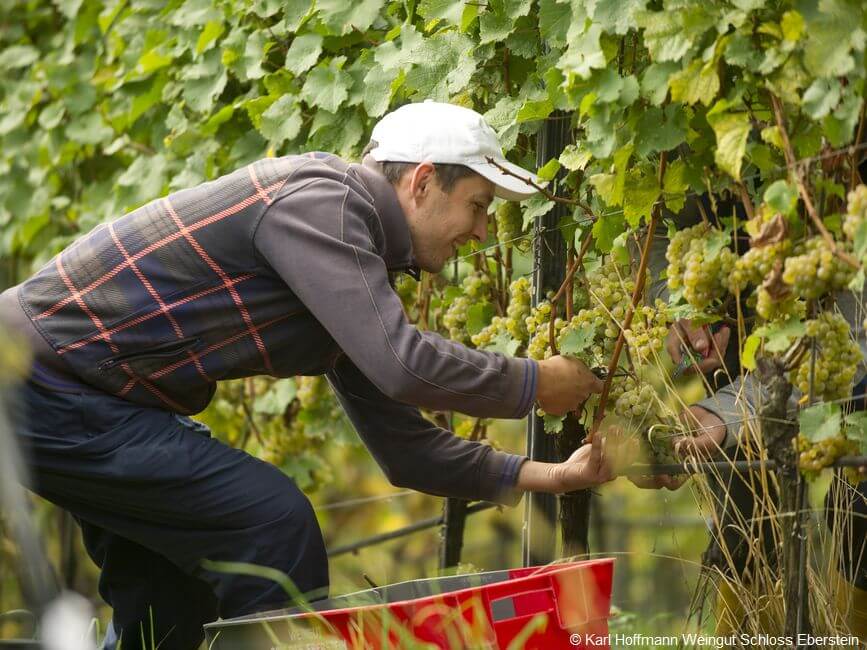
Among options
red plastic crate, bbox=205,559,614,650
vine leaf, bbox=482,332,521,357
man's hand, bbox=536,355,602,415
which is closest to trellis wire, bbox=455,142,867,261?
vine leaf, bbox=482,332,521,357

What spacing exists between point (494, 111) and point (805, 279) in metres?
1.08

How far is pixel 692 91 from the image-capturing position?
2.31 m

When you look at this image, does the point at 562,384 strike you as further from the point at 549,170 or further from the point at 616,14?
the point at 616,14

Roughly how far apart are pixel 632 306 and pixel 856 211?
0.65 meters

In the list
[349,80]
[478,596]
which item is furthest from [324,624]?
[349,80]

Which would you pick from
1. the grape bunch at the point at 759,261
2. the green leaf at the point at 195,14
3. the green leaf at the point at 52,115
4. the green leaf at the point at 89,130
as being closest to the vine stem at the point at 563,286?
the grape bunch at the point at 759,261

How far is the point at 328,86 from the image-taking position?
138 inches

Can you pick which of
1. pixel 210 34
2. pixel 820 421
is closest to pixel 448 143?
pixel 820 421

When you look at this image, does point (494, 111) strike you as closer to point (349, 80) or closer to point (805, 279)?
point (349, 80)

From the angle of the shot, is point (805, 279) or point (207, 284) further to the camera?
point (207, 284)

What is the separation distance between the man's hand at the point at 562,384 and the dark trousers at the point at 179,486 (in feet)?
1.92

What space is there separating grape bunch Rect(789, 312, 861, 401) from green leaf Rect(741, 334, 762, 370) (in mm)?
91

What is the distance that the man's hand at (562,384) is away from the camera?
2670 millimetres

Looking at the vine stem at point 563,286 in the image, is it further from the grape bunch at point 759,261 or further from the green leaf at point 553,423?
the grape bunch at point 759,261
